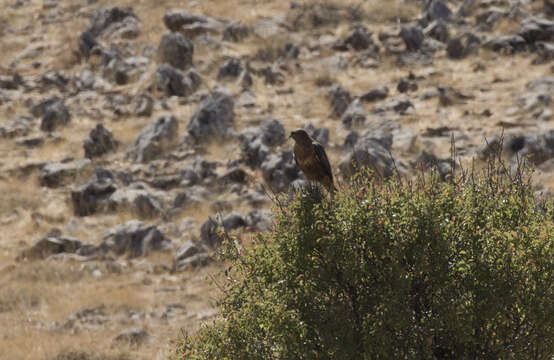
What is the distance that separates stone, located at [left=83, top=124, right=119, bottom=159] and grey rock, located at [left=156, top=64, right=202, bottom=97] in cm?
445

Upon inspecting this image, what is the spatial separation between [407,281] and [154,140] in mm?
17450

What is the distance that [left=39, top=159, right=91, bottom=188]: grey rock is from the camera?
19641 mm

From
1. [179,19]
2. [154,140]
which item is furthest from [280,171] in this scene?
[179,19]

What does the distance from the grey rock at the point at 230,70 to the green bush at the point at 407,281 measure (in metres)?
21.4

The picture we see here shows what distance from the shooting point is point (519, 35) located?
24.9 m

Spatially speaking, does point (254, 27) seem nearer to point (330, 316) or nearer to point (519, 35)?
point (519, 35)

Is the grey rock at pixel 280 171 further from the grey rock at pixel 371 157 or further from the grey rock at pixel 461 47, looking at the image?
the grey rock at pixel 461 47

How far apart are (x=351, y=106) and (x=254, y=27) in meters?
11.8

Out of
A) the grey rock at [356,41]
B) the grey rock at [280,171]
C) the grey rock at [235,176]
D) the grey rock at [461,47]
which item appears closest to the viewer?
the grey rock at [280,171]

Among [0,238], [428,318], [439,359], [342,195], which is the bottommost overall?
[0,238]

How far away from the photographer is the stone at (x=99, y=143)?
21016mm

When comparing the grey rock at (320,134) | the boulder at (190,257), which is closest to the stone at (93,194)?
the boulder at (190,257)

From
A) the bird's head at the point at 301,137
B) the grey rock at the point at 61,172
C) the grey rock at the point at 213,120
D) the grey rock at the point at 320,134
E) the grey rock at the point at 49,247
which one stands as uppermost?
the bird's head at the point at 301,137

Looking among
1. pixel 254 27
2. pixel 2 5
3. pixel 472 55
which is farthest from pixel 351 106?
pixel 2 5
